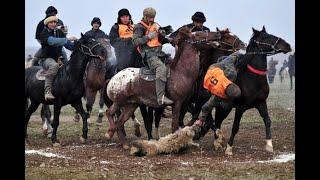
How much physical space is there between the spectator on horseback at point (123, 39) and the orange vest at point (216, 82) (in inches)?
107

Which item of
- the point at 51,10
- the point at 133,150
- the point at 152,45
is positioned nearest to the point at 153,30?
the point at 152,45

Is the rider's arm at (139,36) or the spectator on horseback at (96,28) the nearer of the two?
the rider's arm at (139,36)

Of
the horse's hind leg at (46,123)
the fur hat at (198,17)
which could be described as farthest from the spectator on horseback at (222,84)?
the horse's hind leg at (46,123)

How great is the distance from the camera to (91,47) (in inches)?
599

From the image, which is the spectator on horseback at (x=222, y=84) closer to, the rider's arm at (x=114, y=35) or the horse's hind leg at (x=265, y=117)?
the horse's hind leg at (x=265, y=117)

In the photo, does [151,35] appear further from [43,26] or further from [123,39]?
[43,26]

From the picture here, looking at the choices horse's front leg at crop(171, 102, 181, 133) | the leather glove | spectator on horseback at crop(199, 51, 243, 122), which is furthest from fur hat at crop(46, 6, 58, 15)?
spectator on horseback at crop(199, 51, 243, 122)

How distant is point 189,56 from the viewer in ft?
45.5

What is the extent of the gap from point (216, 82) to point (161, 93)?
1143 mm

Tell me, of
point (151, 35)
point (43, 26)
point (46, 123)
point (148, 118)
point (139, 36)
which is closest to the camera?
point (151, 35)

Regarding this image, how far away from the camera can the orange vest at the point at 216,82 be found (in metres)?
13.2

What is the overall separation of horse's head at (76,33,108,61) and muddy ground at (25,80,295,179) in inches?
77.2

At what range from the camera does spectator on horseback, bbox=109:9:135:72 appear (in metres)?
15.7
